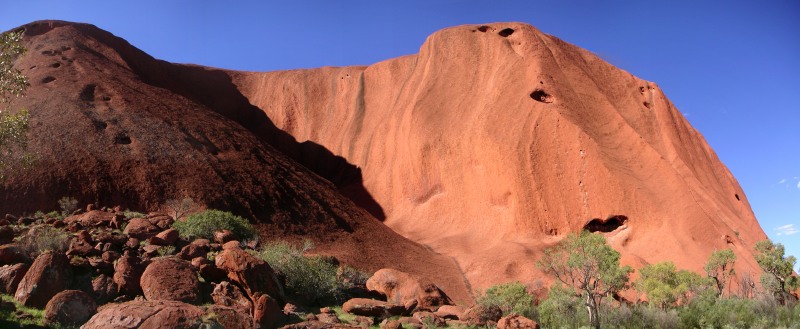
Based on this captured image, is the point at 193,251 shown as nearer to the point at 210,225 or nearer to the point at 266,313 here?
the point at 266,313

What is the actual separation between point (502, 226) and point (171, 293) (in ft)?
75.8

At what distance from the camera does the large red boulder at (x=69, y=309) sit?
9.48 metres

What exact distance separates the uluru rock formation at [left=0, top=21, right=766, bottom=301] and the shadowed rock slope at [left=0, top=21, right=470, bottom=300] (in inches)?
4.0

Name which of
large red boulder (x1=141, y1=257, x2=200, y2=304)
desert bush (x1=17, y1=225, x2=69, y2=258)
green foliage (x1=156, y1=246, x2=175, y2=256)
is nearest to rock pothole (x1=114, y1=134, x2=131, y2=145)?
desert bush (x1=17, y1=225, x2=69, y2=258)

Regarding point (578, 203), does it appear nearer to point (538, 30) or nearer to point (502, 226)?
point (502, 226)

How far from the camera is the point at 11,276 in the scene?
11180 mm

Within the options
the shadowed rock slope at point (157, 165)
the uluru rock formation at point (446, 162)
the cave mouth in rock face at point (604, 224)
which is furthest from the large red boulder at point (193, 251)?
the cave mouth in rock face at point (604, 224)

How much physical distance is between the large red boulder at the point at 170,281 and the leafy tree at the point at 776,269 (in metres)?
20.5

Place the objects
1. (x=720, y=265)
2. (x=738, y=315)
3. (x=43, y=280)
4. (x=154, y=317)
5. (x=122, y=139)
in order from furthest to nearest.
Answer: (x=122, y=139)
(x=720, y=265)
(x=738, y=315)
(x=43, y=280)
(x=154, y=317)

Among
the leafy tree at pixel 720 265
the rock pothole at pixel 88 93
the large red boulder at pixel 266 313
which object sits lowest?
the large red boulder at pixel 266 313

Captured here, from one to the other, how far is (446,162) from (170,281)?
91.3ft

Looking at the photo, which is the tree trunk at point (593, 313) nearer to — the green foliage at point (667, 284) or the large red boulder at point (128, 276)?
the green foliage at point (667, 284)

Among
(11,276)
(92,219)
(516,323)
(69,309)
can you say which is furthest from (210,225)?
(516,323)

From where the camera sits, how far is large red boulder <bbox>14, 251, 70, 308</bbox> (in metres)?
10.5
